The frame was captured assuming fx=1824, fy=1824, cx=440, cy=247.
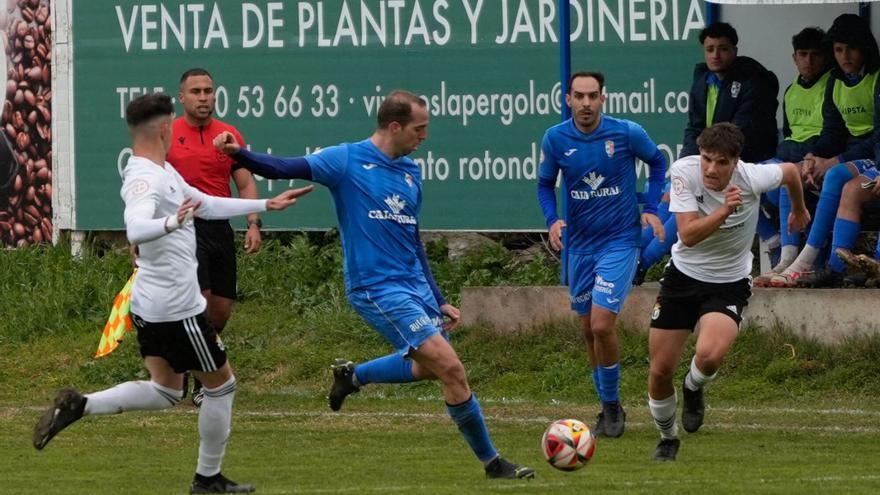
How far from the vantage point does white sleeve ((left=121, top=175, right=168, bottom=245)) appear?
326 inches

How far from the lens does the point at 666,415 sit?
1045 centimetres

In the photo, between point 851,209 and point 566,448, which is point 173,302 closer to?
point 566,448

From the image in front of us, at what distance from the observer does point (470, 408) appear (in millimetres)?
9289

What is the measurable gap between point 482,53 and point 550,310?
284 centimetres

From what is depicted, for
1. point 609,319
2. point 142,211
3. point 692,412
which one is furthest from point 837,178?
point 142,211

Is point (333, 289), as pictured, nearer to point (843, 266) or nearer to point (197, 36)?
point (197, 36)

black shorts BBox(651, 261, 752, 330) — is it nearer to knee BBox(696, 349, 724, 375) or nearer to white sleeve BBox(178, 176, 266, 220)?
knee BBox(696, 349, 724, 375)

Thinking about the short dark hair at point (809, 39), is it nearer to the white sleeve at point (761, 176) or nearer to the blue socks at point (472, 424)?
the white sleeve at point (761, 176)

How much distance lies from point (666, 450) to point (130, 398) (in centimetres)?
311

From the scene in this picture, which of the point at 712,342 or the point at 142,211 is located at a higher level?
the point at 142,211

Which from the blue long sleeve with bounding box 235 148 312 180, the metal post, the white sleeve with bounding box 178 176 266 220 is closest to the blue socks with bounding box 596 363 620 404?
the blue long sleeve with bounding box 235 148 312 180

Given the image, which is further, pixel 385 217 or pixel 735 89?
pixel 735 89

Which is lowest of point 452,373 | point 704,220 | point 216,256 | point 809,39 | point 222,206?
point 452,373

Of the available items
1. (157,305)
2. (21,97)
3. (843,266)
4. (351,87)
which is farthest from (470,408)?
(21,97)
